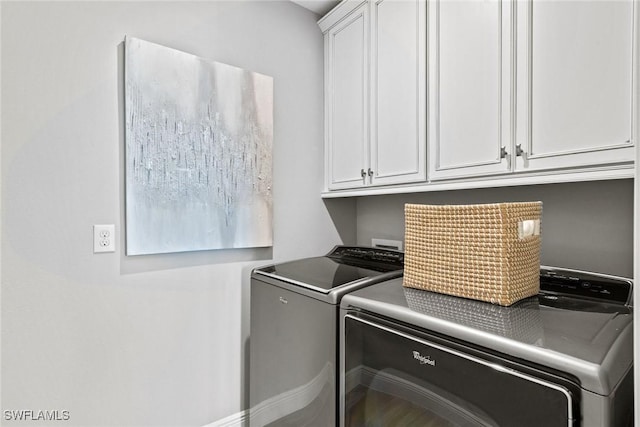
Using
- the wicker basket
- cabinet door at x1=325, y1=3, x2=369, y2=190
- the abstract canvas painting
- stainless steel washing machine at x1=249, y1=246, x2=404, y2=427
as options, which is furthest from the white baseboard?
cabinet door at x1=325, y1=3, x2=369, y2=190

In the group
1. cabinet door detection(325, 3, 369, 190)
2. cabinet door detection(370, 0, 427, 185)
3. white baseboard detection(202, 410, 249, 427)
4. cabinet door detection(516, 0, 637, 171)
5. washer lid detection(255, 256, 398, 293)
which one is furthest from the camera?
cabinet door detection(325, 3, 369, 190)

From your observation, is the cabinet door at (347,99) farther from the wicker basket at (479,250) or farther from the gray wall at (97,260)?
the wicker basket at (479,250)

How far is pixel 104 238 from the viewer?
144 centimetres

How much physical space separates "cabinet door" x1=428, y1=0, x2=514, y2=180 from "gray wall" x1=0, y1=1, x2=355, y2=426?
3.01ft

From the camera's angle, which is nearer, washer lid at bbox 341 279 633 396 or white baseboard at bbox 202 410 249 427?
washer lid at bbox 341 279 633 396

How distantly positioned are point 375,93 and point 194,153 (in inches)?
37.8

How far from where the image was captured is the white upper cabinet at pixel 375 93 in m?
1.63

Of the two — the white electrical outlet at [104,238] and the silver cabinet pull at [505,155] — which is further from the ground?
the silver cabinet pull at [505,155]

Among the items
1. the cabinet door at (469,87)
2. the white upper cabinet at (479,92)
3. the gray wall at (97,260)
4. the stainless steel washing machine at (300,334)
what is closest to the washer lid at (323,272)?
the stainless steel washing machine at (300,334)

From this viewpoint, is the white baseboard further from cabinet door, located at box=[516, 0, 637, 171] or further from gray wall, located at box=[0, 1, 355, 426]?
cabinet door, located at box=[516, 0, 637, 171]

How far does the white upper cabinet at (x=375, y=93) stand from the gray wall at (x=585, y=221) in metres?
0.45

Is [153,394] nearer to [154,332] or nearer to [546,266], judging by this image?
[154,332]

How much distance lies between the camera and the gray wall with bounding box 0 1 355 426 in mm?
1279

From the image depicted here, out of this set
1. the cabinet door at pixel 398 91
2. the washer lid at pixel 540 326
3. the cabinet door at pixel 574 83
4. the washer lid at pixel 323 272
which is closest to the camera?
the washer lid at pixel 540 326
